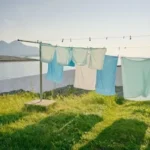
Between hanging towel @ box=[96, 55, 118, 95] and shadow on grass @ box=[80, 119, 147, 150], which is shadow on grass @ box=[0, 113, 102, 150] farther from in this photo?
hanging towel @ box=[96, 55, 118, 95]

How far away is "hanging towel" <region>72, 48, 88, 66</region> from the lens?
6895 mm

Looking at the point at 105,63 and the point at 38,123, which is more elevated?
the point at 105,63

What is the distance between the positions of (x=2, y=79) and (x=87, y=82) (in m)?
6.24

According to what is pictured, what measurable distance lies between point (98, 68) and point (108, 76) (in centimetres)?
34

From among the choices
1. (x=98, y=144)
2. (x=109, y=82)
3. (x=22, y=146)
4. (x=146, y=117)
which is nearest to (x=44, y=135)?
(x=22, y=146)

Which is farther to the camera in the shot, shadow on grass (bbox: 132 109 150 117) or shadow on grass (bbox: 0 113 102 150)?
shadow on grass (bbox: 132 109 150 117)

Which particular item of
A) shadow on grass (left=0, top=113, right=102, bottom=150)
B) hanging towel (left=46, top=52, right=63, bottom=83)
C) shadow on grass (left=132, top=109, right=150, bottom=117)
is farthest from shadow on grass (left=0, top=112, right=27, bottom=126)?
shadow on grass (left=132, top=109, right=150, bottom=117)

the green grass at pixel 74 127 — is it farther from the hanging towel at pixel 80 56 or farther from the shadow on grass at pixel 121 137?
the hanging towel at pixel 80 56

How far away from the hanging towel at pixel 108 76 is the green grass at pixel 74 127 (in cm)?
74

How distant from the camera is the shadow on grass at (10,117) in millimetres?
6035

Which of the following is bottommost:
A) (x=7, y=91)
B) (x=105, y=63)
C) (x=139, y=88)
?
(x=7, y=91)

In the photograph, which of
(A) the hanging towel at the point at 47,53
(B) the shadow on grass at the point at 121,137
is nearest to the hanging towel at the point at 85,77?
(A) the hanging towel at the point at 47,53

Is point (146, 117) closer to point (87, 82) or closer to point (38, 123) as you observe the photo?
point (87, 82)

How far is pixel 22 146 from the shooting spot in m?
4.83
